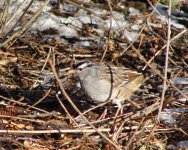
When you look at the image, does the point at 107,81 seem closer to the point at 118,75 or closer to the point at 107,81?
the point at 107,81

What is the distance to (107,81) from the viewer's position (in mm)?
6543

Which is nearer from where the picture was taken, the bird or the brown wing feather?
the bird

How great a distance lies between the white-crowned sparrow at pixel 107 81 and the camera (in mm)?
6375

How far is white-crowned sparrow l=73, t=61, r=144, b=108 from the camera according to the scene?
638 centimetres

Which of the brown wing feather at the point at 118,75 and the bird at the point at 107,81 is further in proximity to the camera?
the brown wing feather at the point at 118,75


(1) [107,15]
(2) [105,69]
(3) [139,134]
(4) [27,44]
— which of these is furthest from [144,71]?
(1) [107,15]

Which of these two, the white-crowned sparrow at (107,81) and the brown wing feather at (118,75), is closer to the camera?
the white-crowned sparrow at (107,81)

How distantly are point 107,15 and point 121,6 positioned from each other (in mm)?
432

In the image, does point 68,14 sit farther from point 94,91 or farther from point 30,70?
point 94,91

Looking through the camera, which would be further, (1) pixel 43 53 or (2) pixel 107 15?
(2) pixel 107 15

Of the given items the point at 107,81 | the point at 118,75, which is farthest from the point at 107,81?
the point at 118,75

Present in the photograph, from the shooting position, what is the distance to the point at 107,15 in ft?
30.2

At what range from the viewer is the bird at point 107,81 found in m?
6.38

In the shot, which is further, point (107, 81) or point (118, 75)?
point (118, 75)
